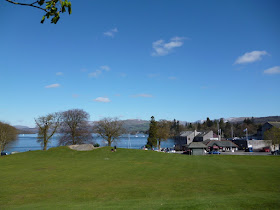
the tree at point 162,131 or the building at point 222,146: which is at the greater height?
the tree at point 162,131

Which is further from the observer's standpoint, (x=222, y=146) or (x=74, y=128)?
(x=222, y=146)

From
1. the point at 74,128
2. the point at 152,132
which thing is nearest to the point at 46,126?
the point at 74,128

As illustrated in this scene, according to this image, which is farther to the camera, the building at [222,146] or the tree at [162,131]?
the tree at [162,131]

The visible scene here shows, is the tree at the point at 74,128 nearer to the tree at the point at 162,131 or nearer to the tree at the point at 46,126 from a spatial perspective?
the tree at the point at 46,126

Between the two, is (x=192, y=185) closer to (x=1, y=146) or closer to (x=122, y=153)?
(x=122, y=153)

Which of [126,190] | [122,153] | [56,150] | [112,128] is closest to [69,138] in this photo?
[112,128]

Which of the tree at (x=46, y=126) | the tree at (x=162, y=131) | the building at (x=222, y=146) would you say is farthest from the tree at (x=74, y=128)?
the building at (x=222, y=146)

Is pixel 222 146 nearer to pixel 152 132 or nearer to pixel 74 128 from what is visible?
pixel 152 132

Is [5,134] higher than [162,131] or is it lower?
higher

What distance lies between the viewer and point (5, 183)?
25094 mm

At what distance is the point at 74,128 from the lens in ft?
259

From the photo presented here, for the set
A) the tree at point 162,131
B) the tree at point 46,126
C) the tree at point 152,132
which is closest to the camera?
the tree at point 46,126

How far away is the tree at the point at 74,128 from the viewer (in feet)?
259

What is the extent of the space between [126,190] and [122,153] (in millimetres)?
37379
